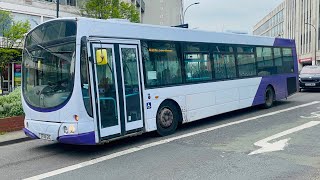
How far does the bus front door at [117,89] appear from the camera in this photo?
271 inches

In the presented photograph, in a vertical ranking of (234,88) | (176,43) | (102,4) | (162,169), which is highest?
(102,4)

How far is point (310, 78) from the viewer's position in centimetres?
2039

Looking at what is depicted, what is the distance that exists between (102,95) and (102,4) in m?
19.1

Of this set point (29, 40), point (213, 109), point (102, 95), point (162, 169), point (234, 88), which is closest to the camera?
point (162, 169)

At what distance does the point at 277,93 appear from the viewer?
13.7m

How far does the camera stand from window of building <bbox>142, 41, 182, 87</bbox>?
8.20m

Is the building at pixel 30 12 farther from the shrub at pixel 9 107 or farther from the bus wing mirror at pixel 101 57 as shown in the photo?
the bus wing mirror at pixel 101 57

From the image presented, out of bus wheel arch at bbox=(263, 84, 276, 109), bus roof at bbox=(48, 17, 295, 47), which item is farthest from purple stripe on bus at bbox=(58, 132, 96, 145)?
bus wheel arch at bbox=(263, 84, 276, 109)

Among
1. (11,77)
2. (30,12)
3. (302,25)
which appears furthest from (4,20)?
(302,25)

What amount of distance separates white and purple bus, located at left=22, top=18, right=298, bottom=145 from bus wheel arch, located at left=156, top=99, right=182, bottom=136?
0.03 meters

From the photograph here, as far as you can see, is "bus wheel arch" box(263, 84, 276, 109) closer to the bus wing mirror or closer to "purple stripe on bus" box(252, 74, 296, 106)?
"purple stripe on bus" box(252, 74, 296, 106)

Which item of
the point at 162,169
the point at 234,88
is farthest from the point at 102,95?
the point at 234,88

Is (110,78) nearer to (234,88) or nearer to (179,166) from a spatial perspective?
(179,166)

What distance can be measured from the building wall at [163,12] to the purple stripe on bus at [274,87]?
62217 mm
